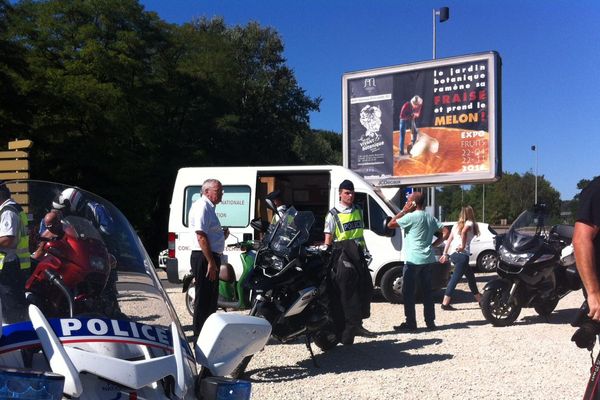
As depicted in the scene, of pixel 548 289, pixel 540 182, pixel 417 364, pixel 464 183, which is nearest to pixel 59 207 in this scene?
Answer: pixel 417 364

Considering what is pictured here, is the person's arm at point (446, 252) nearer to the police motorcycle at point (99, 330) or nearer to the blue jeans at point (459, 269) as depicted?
the blue jeans at point (459, 269)

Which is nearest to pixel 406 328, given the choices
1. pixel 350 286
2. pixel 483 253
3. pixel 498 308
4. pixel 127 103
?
pixel 498 308

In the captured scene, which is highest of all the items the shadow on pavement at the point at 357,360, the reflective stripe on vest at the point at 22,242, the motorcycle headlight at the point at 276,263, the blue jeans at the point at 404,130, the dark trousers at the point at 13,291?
the blue jeans at the point at 404,130

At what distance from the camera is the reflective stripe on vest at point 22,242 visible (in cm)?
222

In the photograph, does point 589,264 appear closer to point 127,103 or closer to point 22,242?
point 22,242

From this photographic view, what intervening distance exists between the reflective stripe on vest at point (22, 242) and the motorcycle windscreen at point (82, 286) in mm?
10

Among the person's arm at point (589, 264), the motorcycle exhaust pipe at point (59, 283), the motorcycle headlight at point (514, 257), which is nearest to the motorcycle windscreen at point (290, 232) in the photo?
the person's arm at point (589, 264)

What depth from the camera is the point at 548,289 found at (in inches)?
310

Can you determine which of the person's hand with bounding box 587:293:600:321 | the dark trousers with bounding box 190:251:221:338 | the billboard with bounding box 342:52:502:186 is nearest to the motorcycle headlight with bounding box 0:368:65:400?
the person's hand with bounding box 587:293:600:321

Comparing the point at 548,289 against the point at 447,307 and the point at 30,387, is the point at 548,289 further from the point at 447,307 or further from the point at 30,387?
the point at 30,387

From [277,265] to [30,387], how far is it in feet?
14.0

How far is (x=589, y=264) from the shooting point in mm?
3234

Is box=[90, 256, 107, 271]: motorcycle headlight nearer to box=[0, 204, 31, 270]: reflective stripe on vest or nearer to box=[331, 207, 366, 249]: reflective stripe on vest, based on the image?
box=[0, 204, 31, 270]: reflective stripe on vest

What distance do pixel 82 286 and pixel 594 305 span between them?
2498mm
